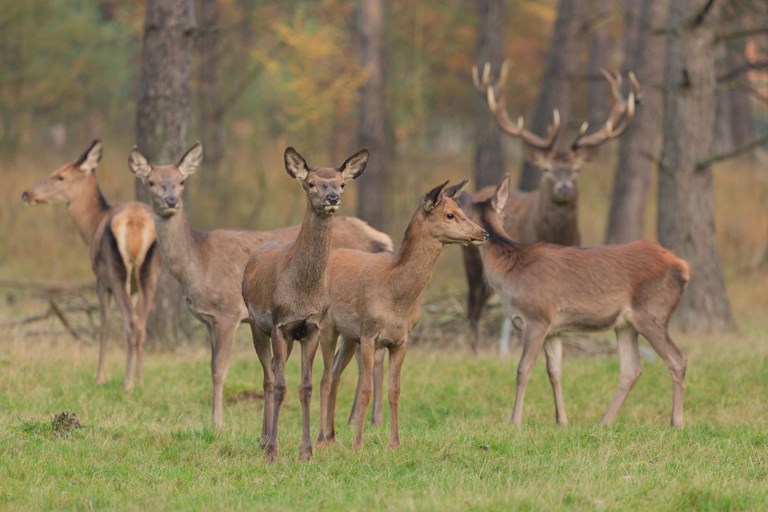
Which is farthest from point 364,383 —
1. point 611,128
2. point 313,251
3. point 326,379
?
point 611,128

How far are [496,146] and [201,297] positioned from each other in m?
12.0

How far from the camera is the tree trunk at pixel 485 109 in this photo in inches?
840

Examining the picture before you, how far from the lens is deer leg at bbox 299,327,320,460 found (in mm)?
7969

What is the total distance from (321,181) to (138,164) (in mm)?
3190

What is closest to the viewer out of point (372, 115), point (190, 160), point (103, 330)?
point (190, 160)

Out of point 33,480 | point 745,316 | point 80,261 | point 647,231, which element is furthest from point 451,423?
point 647,231

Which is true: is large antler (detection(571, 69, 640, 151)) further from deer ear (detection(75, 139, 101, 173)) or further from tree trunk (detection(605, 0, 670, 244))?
tree trunk (detection(605, 0, 670, 244))

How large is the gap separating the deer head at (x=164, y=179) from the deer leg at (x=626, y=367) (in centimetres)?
376

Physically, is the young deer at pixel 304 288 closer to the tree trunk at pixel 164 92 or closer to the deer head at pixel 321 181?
the deer head at pixel 321 181

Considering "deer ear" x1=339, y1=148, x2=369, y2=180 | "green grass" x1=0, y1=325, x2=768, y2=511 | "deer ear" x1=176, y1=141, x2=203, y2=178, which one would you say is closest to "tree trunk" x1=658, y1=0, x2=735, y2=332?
"green grass" x1=0, y1=325, x2=768, y2=511

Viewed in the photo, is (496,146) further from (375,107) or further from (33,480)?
(33,480)

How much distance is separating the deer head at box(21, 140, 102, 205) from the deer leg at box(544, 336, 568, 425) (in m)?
5.04

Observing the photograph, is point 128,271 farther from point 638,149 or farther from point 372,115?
point 372,115

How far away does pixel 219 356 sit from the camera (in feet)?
33.8
